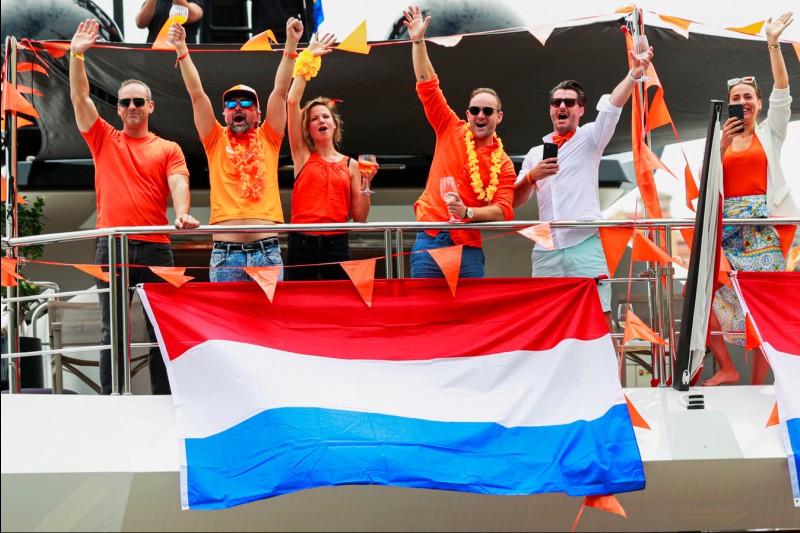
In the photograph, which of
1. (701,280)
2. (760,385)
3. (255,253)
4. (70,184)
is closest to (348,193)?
(255,253)

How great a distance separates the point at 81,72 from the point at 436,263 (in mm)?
2273

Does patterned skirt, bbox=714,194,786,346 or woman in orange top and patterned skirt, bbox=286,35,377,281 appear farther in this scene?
patterned skirt, bbox=714,194,786,346

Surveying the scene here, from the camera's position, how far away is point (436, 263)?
19.0 ft

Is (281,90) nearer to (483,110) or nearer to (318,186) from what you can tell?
(318,186)

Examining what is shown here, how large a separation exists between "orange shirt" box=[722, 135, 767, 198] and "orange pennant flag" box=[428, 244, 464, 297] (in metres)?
1.65

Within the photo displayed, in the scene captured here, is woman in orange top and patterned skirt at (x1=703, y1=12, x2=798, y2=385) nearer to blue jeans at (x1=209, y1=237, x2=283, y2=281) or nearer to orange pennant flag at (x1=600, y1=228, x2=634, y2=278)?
orange pennant flag at (x1=600, y1=228, x2=634, y2=278)

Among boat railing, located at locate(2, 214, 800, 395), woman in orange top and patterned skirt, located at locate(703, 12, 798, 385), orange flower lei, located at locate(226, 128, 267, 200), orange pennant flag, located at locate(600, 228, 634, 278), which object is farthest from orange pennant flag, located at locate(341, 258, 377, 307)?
woman in orange top and patterned skirt, located at locate(703, 12, 798, 385)

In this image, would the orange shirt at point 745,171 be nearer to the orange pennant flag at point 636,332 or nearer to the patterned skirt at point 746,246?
the patterned skirt at point 746,246

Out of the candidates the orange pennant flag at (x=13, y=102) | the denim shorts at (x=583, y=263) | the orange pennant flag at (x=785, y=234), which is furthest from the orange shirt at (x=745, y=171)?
the orange pennant flag at (x=13, y=102)

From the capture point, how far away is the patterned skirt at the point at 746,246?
19.8ft

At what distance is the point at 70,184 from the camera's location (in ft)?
29.4

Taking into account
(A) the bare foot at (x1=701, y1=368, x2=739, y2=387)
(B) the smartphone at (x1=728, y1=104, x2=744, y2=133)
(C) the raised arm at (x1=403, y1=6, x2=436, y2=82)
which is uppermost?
(C) the raised arm at (x1=403, y1=6, x2=436, y2=82)

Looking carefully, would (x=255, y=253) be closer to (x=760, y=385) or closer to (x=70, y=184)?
(x=760, y=385)

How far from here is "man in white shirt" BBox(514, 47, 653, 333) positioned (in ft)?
19.2
